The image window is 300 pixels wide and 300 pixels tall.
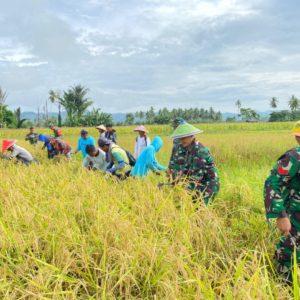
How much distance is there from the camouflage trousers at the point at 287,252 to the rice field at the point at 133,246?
9 centimetres

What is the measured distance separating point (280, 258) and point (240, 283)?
0.76 metres

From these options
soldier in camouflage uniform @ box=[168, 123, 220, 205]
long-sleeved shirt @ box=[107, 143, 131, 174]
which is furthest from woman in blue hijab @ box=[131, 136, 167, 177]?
soldier in camouflage uniform @ box=[168, 123, 220, 205]

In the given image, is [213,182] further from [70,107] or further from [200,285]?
[70,107]

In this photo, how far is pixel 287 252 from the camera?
107 inches

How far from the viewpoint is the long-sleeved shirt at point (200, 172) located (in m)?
3.92

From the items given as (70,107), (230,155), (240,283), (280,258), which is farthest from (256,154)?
(70,107)

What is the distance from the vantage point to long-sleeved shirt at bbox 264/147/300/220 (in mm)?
2562

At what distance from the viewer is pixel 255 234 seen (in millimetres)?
3641

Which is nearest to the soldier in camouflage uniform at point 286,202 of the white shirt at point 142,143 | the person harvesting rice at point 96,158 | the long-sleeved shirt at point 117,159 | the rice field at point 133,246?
the rice field at point 133,246

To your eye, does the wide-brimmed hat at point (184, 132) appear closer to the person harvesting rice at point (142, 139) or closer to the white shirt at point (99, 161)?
the white shirt at point (99, 161)

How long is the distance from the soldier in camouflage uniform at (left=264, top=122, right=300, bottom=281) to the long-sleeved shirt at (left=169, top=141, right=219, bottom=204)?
1182 millimetres

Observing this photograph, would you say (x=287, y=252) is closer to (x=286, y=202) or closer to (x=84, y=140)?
(x=286, y=202)

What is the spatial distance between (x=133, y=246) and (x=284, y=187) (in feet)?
3.66

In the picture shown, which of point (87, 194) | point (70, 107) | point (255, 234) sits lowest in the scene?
point (255, 234)
